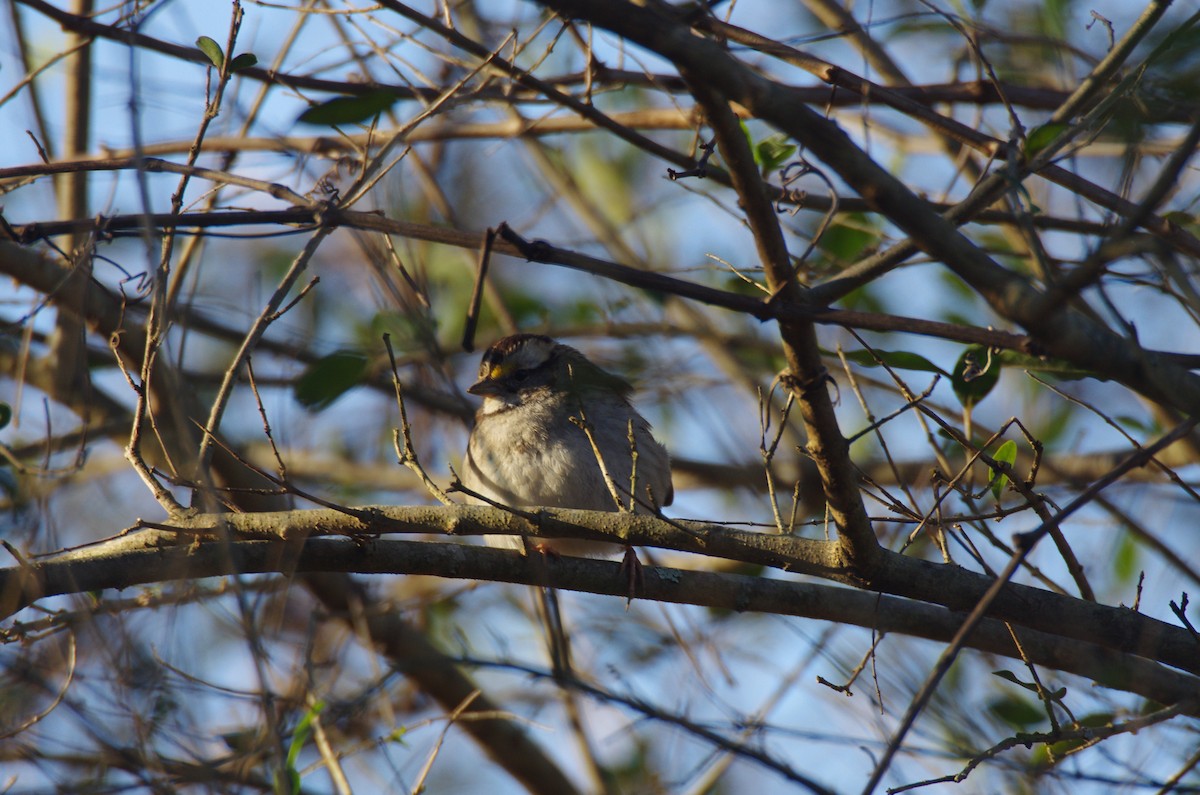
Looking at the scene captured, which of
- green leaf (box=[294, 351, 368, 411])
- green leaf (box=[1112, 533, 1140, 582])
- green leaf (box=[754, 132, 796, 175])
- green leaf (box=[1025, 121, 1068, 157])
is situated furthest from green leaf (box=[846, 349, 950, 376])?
green leaf (box=[1112, 533, 1140, 582])

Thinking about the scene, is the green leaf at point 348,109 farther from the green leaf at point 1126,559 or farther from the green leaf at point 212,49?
the green leaf at point 1126,559

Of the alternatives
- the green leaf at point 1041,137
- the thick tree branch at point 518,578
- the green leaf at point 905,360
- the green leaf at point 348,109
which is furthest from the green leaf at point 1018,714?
the green leaf at point 348,109

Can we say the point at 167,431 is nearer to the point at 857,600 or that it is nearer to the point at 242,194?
the point at 242,194

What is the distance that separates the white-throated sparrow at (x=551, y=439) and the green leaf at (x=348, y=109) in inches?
69.4

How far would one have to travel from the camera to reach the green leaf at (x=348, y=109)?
4.89m

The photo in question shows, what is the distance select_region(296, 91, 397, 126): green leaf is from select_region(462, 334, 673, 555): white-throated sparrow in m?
1.76

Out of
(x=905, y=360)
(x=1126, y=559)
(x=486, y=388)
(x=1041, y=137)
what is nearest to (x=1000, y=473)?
(x=905, y=360)

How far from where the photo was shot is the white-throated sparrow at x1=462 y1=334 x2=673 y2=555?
617 cm

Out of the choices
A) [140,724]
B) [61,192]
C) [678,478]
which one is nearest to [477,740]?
[678,478]

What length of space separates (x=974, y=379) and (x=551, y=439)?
7.88 ft

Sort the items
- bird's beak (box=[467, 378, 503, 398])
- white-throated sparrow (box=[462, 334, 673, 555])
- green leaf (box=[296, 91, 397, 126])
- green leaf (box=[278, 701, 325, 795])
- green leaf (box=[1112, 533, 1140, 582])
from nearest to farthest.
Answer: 1. green leaf (box=[278, 701, 325, 795])
2. green leaf (box=[296, 91, 397, 126])
3. white-throated sparrow (box=[462, 334, 673, 555])
4. green leaf (box=[1112, 533, 1140, 582])
5. bird's beak (box=[467, 378, 503, 398])

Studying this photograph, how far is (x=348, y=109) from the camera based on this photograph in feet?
16.6

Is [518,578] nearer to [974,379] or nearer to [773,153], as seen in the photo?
[974,379]

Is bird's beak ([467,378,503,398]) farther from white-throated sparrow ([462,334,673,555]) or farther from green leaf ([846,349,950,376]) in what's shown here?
green leaf ([846,349,950,376])
